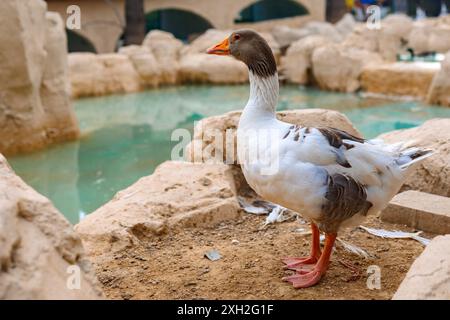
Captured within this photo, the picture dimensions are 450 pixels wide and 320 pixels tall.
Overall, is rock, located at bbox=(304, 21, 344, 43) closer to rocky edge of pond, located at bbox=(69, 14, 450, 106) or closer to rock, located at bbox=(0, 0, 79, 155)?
rocky edge of pond, located at bbox=(69, 14, 450, 106)

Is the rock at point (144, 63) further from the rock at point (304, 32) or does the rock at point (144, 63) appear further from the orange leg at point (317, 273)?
the orange leg at point (317, 273)

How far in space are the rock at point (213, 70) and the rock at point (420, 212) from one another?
421 inches

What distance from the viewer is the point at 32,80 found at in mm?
7824

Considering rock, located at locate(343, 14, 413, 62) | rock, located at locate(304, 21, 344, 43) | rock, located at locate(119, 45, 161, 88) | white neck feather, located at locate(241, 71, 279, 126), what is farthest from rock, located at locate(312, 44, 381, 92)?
white neck feather, located at locate(241, 71, 279, 126)

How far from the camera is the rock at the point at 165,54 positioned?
46.6ft

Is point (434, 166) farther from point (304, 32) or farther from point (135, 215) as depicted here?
point (304, 32)

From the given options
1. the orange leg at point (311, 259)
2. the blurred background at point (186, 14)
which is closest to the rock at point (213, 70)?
the blurred background at point (186, 14)

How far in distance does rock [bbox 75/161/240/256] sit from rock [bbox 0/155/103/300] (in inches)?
46.6

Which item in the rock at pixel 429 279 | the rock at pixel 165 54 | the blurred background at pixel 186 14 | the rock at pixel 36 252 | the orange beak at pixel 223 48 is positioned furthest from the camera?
the blurred background at pixel 186 14

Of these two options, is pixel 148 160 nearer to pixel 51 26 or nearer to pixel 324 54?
pixel 51 26

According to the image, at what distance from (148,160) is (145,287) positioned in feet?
17.5

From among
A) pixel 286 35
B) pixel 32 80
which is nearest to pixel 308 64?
pixel 286 35

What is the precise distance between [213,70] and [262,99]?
1152cm

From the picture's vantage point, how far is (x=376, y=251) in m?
3.08
